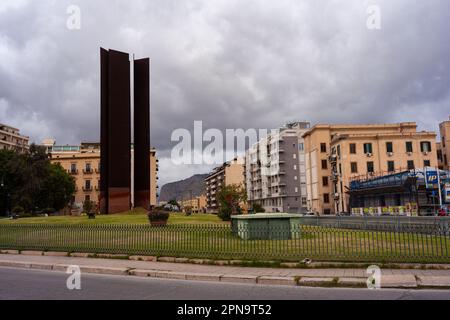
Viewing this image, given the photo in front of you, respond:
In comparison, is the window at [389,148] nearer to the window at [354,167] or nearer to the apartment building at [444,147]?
the window at [354,167]

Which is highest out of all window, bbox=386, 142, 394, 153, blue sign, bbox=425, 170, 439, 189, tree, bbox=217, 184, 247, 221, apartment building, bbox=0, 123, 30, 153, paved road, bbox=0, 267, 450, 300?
apartment building, bbox=0, 123, 30, 153

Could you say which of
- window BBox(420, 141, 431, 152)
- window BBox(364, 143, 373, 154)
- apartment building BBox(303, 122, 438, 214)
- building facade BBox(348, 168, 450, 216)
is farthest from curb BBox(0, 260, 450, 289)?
window BBox(420, 141, 431, 152)

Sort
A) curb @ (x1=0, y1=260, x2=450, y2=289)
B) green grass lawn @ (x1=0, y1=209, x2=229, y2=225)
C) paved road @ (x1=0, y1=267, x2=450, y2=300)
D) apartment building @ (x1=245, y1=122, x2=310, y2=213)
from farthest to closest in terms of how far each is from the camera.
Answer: apartment building @ (x1=245, y1=122, x2=310, y2=213)
green grass lawn @ (x1=0, y1=209, x2=229, y2=225)
curb @ (x1=0, y1=260, x2=450, y2=289)
paved road @ (x1=0, y1=267, x2=450, y2=300)

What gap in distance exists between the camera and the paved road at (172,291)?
8.95 m

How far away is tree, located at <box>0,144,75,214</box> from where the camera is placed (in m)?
68.4

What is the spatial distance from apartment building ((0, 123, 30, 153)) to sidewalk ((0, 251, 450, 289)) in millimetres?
100103

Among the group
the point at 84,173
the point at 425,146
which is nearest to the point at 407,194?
the point at 425,146

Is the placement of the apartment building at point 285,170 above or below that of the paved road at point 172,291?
above

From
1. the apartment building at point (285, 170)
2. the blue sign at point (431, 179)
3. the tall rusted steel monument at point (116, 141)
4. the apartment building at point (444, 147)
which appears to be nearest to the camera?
the tall rusted steel monument at point (116, 141)

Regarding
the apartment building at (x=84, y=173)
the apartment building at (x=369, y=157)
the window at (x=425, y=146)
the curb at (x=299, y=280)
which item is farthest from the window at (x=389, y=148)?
the curb at (x=299, y=280)

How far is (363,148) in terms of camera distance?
7219cm

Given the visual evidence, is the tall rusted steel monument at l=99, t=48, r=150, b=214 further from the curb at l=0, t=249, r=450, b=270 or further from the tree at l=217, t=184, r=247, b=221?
the curb at l=0, t=249, r=450, b=270

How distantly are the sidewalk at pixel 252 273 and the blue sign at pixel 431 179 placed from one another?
45.5 metres
